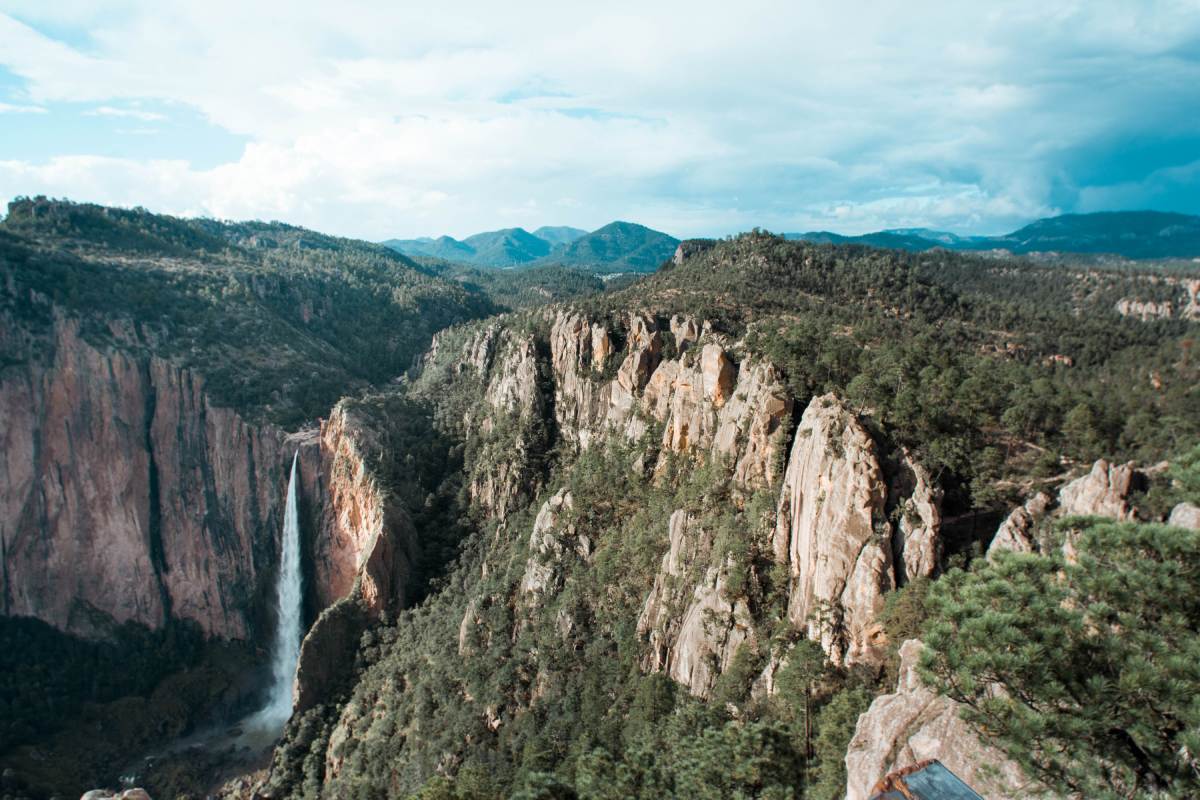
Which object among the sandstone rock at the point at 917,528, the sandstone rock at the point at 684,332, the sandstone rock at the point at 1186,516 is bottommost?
the sandstone rock at the point at 917,528

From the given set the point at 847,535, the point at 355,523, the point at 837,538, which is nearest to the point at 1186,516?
the point at 847,535

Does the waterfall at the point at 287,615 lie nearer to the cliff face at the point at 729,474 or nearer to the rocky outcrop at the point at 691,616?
the cliff face at the point at 729,474

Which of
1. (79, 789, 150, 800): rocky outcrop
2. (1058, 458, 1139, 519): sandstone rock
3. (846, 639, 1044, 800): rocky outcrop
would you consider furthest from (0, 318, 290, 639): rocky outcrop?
(1058, 458, 1139, 519): sandstone rock

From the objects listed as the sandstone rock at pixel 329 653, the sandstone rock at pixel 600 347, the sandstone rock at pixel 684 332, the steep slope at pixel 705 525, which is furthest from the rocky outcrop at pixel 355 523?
the sandstone rock at pixel 684 332

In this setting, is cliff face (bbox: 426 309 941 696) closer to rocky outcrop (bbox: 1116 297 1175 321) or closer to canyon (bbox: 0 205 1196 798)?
canyon (bbox: 0 205 1196 798)

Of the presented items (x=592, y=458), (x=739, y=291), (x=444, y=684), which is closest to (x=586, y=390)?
(x=592, y=458)

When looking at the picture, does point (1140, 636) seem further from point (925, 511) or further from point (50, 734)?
point (50, 734)

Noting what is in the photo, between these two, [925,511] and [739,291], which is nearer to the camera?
[925,511]
